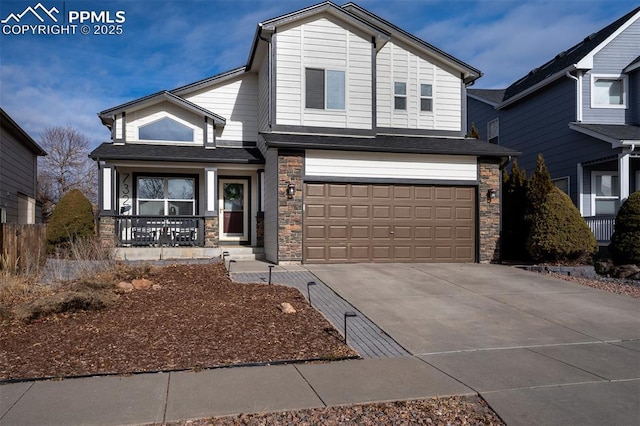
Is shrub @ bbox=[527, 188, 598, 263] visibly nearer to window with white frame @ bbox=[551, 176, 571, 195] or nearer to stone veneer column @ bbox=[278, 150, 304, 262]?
window with white frame @ bbox=[551, 176, 571, 195]

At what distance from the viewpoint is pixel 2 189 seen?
16859mm

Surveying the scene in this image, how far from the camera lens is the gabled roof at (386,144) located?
41.0 feet

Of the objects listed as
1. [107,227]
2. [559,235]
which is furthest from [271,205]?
[559,235]

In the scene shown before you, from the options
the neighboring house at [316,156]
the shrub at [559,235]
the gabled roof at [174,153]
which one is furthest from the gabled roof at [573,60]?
A: the gabled roof at [174,153]

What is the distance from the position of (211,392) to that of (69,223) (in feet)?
35.9

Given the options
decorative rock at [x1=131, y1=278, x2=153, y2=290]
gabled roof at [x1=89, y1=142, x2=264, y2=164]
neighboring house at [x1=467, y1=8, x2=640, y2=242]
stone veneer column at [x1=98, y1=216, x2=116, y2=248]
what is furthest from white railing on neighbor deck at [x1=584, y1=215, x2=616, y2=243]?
stone veneer column at [x1=98, y1=216, x2=116, y2=248]

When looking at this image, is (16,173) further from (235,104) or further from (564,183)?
(564,183)

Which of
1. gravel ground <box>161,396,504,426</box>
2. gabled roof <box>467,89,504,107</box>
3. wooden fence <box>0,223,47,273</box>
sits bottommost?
gravel ground <box>161,396,504,426</box>

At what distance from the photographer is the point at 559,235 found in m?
12.2

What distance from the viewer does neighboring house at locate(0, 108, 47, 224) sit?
16.9m

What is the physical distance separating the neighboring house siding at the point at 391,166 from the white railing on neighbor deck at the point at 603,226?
4.79 metres

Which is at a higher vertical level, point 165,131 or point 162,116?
point 162,116

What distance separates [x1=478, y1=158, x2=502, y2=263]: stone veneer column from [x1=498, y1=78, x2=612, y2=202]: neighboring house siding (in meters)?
4.38

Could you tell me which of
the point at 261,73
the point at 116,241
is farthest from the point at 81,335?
the point at 261,73
